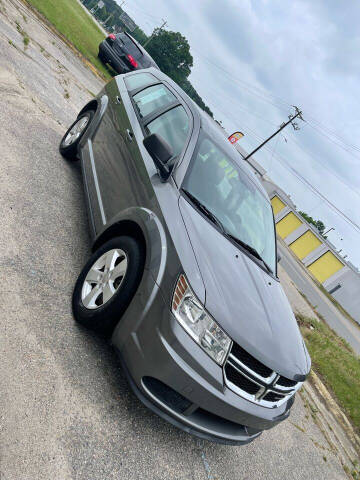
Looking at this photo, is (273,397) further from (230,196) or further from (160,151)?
(160,151)

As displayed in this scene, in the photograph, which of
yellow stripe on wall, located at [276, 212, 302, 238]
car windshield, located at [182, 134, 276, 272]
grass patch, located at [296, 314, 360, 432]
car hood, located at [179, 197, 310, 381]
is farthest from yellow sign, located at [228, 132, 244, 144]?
yellow stripe on wall, located at [276, 212, 302, 238]

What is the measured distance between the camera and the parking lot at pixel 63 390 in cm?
207

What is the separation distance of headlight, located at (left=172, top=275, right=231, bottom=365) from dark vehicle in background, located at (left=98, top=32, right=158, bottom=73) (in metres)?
14.4

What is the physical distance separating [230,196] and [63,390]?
7.07ft

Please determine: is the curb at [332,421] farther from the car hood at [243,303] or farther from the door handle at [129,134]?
the door handle at [129,134]

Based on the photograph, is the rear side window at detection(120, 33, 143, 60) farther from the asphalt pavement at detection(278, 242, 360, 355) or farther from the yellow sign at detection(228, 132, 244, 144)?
the asphalt pavement at detection(278, 242, 360, 355)

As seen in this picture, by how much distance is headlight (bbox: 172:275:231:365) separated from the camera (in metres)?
2.28

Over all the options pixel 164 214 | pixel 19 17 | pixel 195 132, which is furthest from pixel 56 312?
pixel 19 17

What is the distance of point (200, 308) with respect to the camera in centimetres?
230

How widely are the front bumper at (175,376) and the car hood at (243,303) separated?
0.91 feet

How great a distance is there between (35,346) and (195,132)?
236 cm

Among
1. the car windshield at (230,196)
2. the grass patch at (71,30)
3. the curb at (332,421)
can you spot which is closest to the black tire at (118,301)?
the car windshield at (230,196)

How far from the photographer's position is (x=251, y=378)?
2.39 m

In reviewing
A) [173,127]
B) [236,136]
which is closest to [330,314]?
[236,136]
